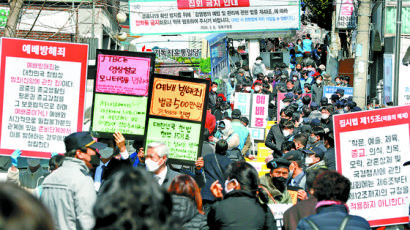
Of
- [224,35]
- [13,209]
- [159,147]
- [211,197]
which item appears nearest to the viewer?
[13,209]

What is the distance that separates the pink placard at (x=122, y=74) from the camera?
25.5 ft

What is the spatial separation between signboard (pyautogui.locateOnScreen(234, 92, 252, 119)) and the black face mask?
10.2 meters

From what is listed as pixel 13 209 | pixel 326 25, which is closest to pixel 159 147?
pixel 13 209

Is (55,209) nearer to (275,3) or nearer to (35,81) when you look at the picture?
(35,81)

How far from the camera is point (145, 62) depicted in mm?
7785

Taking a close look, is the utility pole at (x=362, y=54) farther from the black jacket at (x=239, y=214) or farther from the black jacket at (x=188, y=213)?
the black jacket at (x=188, y=213)

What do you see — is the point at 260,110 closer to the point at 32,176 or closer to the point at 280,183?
the point at 32,176

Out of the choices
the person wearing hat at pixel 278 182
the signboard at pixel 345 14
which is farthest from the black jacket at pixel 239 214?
the signboard at pixel 345 14

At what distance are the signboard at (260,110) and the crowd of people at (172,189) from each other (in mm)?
4725

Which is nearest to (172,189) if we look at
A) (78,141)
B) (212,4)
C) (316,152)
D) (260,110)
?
(78,141)

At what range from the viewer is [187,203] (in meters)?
5.17

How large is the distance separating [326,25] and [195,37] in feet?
53.4

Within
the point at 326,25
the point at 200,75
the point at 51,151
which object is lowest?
the point at 51,151

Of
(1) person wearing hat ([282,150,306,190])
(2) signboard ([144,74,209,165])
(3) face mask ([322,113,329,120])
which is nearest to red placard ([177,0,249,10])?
(3) face mask ([322,113,329,120])
